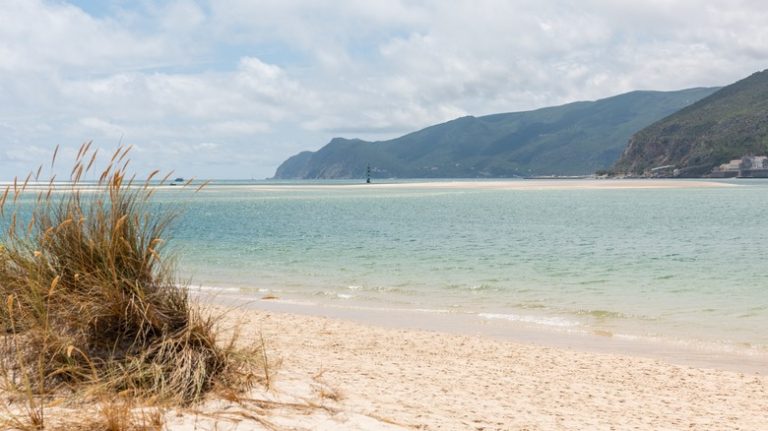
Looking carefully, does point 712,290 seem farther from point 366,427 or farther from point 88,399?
point 88,399

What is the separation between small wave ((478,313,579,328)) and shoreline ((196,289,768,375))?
0.25 m

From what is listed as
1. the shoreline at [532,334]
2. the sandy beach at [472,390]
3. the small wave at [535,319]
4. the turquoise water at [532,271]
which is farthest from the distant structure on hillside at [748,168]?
the sandy beach at [472,390]

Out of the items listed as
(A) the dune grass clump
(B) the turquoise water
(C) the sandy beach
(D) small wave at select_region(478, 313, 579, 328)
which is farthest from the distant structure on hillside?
(A) the dune grass clump

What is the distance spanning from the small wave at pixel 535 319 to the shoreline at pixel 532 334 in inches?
9.8

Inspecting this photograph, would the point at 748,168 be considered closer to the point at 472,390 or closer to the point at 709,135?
the point at 709,135

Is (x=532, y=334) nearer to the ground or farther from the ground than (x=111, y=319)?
nearer to the ground

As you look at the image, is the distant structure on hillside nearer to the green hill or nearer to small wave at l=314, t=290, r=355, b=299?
the green hill

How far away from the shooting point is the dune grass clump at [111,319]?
4.96 meters

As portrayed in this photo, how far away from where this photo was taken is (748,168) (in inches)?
5472

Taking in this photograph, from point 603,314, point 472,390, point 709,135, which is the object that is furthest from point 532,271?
point 709,135

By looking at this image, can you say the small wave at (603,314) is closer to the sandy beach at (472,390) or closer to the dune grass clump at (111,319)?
the sandy beach at (472,390)

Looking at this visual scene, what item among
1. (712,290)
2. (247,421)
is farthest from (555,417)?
(712,290)

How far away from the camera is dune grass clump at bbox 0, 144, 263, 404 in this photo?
16.3ft

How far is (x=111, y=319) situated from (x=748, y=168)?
158 metres
